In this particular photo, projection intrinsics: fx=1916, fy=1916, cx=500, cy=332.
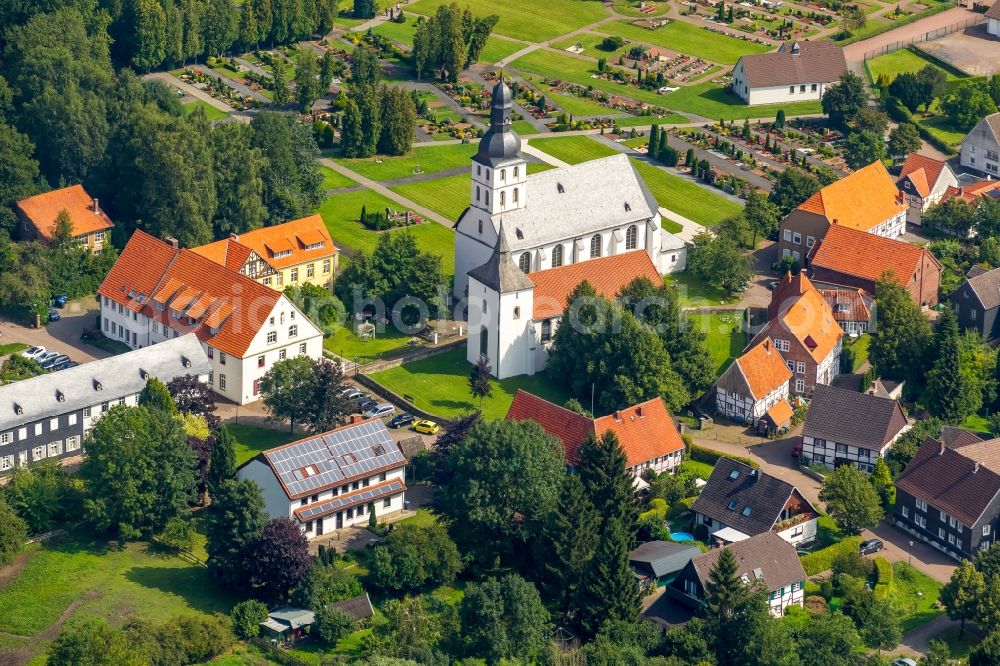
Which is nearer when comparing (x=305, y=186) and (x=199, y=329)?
(x=199, y=329)

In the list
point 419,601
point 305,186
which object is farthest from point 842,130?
point 419,601

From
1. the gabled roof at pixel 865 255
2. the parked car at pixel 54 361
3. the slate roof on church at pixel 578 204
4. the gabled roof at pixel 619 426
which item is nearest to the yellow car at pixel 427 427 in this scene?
the gabled roof at pixel 619 426

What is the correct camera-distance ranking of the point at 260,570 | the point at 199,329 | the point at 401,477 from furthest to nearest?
the point at 199,329
the point at 401,477
the point at 260,570

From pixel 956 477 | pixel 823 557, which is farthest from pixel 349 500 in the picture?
pixel 956 477

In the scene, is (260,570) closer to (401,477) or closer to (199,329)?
(401,477)

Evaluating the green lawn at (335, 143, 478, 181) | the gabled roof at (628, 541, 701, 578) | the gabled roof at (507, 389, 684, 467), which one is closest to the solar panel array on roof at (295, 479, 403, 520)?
the gabled roof at (507, 389, 684, 467)

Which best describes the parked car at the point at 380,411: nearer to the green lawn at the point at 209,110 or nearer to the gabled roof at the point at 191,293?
the gabled roof at the point at 191,293

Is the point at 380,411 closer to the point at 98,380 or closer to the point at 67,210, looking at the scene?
the point at 98,380
